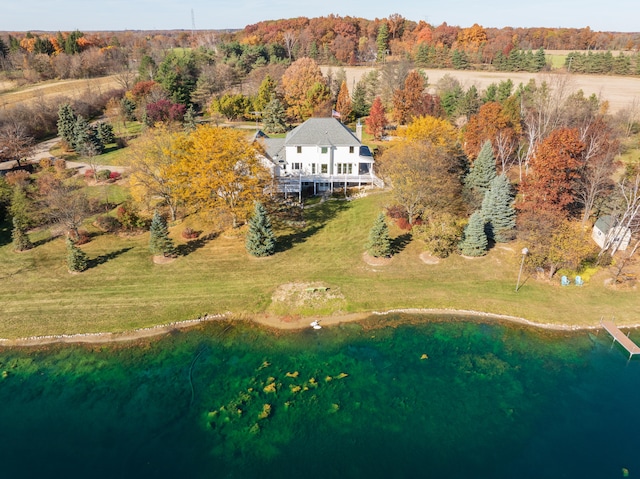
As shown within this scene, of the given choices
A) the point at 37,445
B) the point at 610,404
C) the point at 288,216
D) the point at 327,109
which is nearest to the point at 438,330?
the point at 610,404

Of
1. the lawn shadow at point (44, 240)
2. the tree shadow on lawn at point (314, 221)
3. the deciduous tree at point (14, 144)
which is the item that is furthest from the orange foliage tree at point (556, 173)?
the deciduous tree at point (14, 144)

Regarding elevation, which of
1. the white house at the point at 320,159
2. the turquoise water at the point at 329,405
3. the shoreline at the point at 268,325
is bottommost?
the turquoise water at the point at 329,405

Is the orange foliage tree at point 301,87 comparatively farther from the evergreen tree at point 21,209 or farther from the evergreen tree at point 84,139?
the evergreen tree at point 21,209

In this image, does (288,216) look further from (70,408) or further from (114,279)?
(70,408)

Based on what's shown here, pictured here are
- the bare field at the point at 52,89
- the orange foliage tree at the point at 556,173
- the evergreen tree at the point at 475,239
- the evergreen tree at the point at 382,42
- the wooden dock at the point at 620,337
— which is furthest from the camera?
the evergreen tree at the point at 382,42

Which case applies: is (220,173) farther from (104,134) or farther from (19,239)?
(104,134)

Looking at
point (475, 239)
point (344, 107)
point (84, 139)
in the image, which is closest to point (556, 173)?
point (475, 239)
